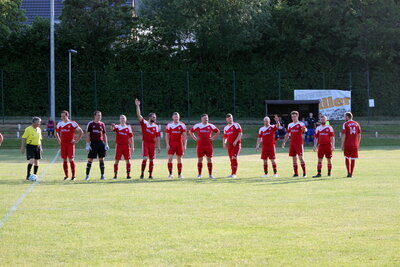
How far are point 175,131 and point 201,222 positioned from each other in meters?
9.69

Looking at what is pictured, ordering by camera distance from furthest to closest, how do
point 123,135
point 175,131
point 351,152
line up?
1. point 175,131
2. point 351,152
3. point 123,135

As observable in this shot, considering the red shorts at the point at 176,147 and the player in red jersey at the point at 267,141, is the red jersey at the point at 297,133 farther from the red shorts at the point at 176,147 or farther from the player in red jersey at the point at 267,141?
the red shorts at the point at 176,147

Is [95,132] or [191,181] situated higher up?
[95,132]

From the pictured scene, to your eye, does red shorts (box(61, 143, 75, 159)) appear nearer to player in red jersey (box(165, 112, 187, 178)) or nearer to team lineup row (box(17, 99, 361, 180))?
team lineup row (box(17, 99, 361, 180))

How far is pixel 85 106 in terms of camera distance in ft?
161

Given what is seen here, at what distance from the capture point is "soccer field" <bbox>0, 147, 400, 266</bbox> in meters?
8.09

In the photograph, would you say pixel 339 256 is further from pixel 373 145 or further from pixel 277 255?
pixel 373 145

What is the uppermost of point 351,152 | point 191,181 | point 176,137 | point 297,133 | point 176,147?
point 297,133

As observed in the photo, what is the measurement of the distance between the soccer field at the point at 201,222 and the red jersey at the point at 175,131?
213 cm

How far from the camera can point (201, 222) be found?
1072 cm

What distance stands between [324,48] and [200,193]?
41019 millimetres

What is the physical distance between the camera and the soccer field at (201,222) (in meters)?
8.09

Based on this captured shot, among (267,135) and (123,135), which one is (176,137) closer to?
(123,135)

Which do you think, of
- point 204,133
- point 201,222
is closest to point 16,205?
point 201,222
